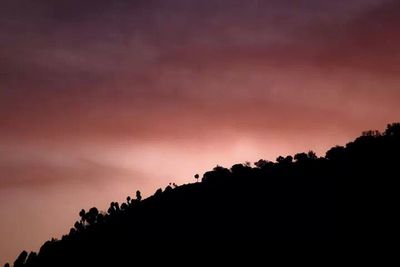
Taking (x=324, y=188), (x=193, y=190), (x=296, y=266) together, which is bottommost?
(x=296, y=266)

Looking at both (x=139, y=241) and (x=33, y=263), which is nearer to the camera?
(x=139, y=241)

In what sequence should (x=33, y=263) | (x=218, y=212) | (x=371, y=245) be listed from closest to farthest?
(x=371, y=245)
(x=218, y=212)
(x=33, y=263)

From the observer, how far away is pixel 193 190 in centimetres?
7969

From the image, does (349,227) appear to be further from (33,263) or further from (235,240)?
(33,263)

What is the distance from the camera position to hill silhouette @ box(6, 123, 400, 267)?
5200cm

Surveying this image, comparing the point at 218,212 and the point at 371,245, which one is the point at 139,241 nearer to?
the point at 218,212

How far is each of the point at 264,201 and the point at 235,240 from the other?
372 inches

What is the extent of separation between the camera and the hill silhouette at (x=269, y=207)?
2047 inches

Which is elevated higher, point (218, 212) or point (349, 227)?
point (218, 212)

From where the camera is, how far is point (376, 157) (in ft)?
194

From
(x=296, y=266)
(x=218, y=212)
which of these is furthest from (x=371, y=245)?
(x=218, y=212)

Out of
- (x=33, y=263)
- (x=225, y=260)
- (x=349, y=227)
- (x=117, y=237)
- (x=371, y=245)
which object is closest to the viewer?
(x=371, y=245)

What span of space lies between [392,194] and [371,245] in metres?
8.08

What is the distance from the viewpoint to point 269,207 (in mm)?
63094
